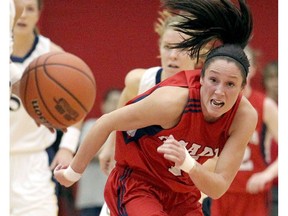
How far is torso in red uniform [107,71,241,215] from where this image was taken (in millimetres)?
3424

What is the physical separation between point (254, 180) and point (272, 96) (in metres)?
1.73

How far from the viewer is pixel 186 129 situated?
11.2 ft

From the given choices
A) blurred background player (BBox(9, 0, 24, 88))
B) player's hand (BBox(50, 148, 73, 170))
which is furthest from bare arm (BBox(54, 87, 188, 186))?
player's hand (BBox(50, 148, 73, 170))

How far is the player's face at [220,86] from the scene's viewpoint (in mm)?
3344

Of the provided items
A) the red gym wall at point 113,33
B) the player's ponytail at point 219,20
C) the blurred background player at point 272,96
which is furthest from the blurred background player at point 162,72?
the red gym wall at point 113,33

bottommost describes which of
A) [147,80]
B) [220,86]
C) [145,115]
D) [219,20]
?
[147,80]

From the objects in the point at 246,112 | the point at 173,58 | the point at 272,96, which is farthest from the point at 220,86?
the point at 272,96

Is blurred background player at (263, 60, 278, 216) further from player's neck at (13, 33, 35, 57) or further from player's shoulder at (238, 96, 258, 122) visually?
player's shoulder at (238, 96, 258, 122)

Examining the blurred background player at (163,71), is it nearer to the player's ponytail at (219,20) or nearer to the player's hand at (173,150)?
the player's ponytail at (219,20)

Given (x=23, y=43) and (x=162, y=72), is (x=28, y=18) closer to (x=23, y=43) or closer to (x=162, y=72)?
(x=23, y=43)

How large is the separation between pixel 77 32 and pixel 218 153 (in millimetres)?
4785

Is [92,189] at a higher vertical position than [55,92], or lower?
lower

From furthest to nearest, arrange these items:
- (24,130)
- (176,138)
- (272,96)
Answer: (272,96), (24,130), (176,138)

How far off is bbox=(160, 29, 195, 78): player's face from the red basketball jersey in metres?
0.69
